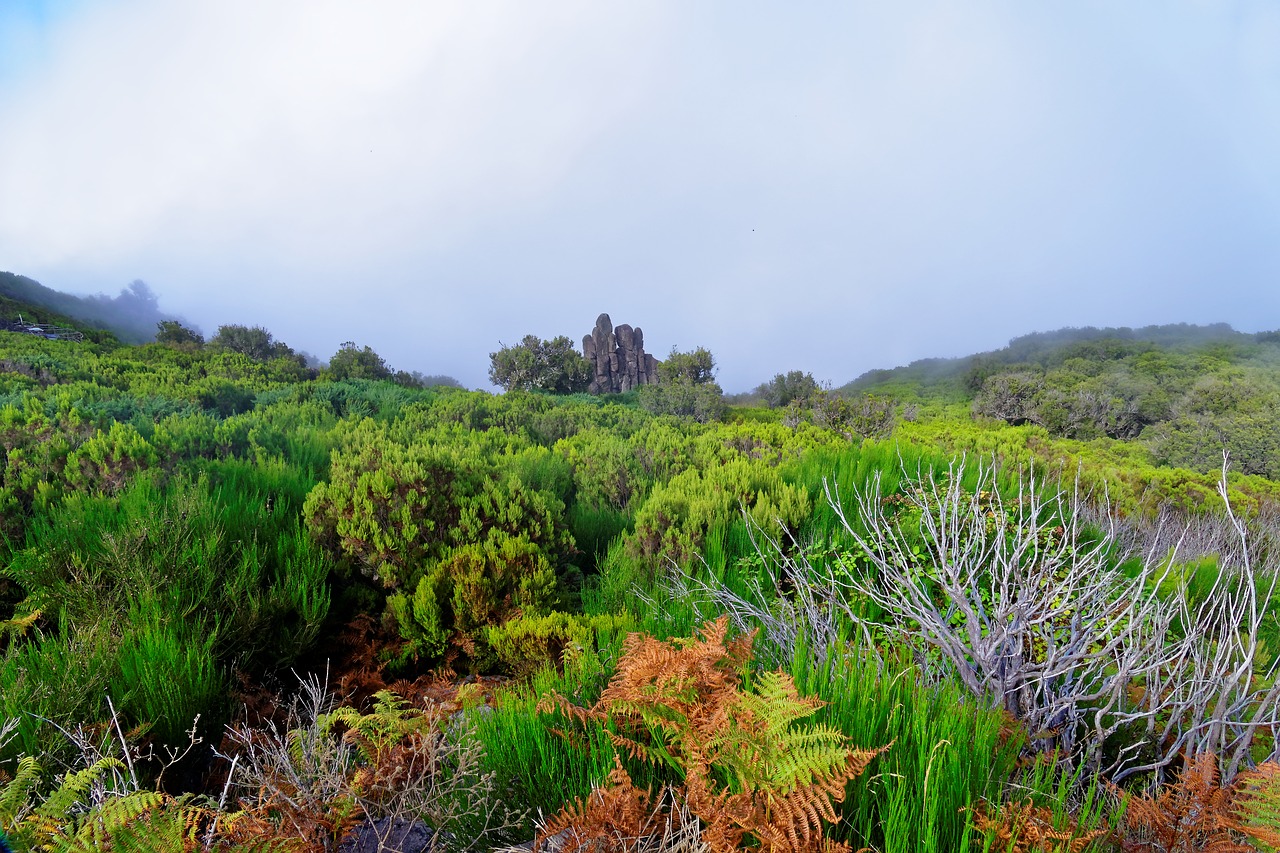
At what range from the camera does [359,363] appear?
1188 inches

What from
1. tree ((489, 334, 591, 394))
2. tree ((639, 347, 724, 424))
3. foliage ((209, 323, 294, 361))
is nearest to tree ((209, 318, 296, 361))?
foliage ((209, 323, 294, 361))

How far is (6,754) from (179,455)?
4.66m

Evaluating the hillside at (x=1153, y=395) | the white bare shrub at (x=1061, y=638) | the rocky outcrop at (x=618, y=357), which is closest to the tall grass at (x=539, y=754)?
the white bare shrub at (x=1061, y=638)

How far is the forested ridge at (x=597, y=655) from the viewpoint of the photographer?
1450mm

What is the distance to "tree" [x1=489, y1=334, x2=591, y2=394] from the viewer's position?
4569cm

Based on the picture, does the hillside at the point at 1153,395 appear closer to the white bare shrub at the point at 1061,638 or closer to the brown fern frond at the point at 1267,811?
the white bare shrub at the point at 1061,638

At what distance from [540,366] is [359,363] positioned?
17.6 metres

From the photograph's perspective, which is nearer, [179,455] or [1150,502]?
[179,455]

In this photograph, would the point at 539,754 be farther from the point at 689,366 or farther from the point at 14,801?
the point at 689,366

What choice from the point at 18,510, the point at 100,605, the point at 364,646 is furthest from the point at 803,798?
the point at 18,510

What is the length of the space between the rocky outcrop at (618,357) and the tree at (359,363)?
2797 cm

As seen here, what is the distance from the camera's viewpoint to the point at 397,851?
5.27 feet

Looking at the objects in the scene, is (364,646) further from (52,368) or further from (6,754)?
(52,368)

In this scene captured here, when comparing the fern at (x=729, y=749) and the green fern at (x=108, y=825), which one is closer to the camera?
the green fern at (x=108, y=825)
